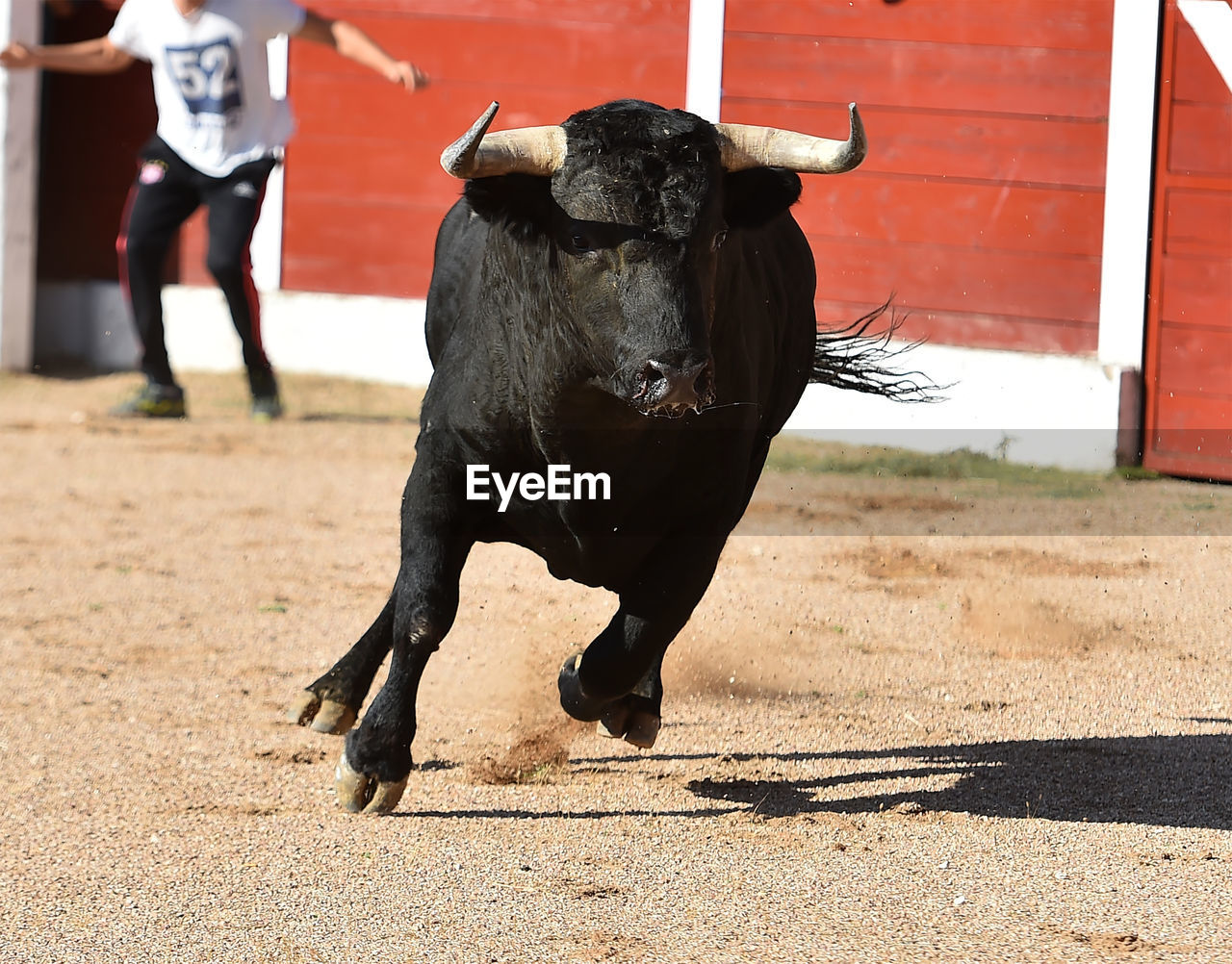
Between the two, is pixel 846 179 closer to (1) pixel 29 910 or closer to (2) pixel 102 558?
(2) pixel 102 558

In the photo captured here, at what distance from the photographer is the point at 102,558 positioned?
5629 mm

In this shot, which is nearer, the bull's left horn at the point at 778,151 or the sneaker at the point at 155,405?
the bull's left horn at the point at 778,151

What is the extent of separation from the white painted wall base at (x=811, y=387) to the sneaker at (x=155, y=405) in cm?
121

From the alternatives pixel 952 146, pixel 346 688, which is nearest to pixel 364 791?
pixel 346 688

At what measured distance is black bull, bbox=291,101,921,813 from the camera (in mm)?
Answer: 2893

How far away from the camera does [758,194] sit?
10.6ft

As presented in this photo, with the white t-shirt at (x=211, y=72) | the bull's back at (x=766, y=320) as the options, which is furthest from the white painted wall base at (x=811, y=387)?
the bull's back at (x=766, y=320)

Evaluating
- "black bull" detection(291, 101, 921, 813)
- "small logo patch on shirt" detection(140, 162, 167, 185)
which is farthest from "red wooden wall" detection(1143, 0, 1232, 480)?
"small logo patch on shirt" detection(140, 162, 167, 185)

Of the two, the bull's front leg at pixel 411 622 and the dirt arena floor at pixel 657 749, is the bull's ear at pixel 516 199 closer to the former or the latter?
the bull's front leg at pixel 411 622

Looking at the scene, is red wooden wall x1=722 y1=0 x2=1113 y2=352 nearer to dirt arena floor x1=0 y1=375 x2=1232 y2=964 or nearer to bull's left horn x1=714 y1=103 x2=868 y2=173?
dirt arena floor x1=0 y1=375 x2=1232 y2=964

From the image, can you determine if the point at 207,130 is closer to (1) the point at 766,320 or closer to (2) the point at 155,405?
(2) the point at 155,405

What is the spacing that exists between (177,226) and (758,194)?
204 inches

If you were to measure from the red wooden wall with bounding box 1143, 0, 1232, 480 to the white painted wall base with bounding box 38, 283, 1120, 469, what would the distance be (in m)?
0.24

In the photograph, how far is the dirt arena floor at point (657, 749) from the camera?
279 cm
